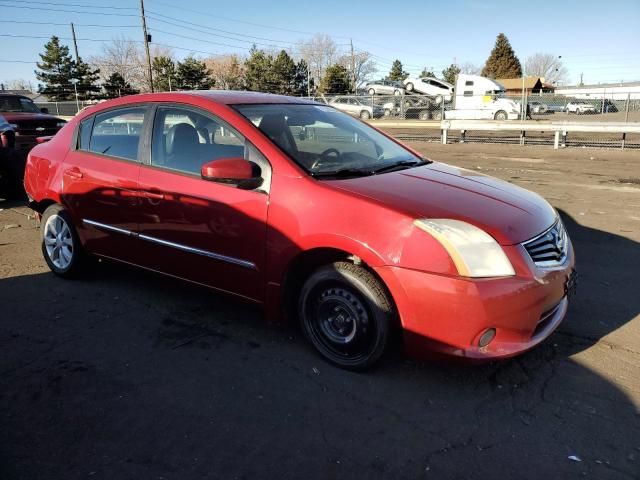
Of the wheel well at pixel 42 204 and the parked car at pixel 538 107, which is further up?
the parked car at pixel 538 107

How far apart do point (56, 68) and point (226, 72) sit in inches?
844

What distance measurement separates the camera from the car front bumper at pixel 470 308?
109 inches

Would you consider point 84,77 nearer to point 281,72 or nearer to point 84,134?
point 281,72

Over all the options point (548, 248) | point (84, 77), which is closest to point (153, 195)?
point (548, 248)

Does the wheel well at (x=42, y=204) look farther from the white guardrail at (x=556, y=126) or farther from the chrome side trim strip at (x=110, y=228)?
the white guardrail at (x=556, y=126)

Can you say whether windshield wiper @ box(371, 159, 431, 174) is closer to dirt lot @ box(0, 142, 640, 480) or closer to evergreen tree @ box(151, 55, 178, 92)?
dirt lot @ box(0, 142, 640, 480)

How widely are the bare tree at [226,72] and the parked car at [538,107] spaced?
126ft

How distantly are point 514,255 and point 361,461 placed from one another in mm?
1370

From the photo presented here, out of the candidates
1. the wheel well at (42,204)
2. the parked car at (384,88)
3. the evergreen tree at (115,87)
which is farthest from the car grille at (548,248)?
the evergreen tree at (115,87)

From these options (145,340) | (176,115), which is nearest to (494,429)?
(145,340)

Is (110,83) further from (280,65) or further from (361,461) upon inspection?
(361,461)

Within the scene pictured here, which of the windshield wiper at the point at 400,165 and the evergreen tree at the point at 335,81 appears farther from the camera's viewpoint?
the evergreen tree at the point at 335,81

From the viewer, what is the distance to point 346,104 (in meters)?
29.4

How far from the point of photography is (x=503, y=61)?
69625 mm
